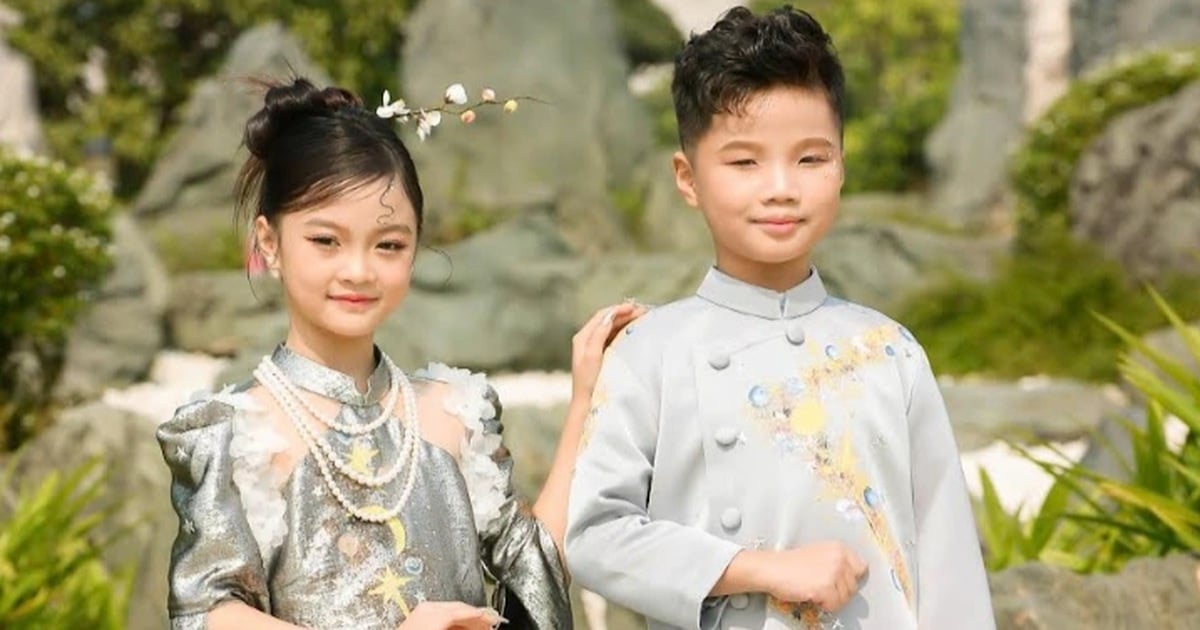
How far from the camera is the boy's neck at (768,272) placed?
2268 millimetres

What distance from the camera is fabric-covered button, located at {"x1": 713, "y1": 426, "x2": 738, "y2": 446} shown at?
7.10 feet

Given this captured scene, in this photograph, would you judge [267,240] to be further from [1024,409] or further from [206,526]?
[1024,409]

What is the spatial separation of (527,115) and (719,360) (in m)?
12.0

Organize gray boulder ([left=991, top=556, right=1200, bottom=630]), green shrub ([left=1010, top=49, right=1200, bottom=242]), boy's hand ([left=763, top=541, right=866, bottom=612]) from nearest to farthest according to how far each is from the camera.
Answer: boy's hand ([left=763, top=541, right=866, bottom=612])
gray boulder ([left=991, top=556, right=1200, bottom=630])
green shrub ([left=1010, top=49, right=1200, bottom=242])

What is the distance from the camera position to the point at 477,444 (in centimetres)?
233

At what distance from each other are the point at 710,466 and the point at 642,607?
0.64 ft

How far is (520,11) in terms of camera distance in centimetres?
1467

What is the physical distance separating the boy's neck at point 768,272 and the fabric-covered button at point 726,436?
0.22 metres

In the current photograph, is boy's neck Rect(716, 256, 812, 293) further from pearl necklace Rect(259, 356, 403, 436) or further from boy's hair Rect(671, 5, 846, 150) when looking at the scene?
pearl necklace Rect(259, 356, 403, 436)

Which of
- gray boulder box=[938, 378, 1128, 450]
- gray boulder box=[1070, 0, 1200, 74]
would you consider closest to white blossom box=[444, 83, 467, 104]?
gray boulder box=[938, 378, 1128, 450]

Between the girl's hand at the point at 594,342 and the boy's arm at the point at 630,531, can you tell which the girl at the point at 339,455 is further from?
the boy's arm at the point at 630,531

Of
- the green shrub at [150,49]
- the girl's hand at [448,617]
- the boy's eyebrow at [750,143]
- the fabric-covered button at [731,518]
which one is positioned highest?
the green shrub at [150,49]

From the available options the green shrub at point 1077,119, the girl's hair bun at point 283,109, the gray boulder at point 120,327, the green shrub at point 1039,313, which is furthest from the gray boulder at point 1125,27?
the girl's hair bun at point 283,109

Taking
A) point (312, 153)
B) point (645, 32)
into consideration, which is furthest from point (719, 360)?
point (645, 32)
